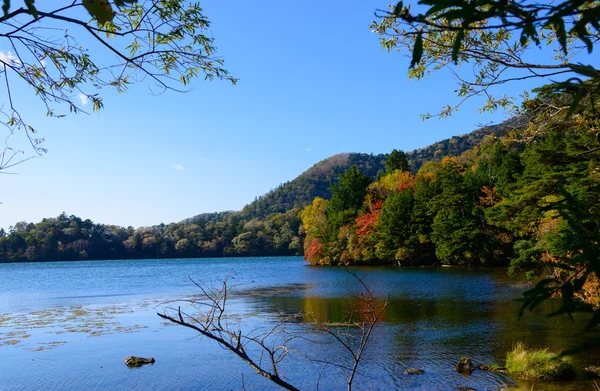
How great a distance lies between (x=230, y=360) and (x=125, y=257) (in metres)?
95.3

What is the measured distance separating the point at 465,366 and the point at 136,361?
29.3 feet

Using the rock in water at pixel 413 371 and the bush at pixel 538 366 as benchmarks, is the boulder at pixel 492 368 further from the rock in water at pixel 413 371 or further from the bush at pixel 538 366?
the rock in water at pixel 413 371

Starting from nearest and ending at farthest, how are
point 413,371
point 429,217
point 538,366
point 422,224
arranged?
point 538,366
point 413,371
point 422,224
point 429,217

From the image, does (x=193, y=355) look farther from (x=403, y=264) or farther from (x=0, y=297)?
(x=403, y=264)

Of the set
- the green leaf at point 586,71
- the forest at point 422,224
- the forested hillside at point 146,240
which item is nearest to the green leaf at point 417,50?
the green leaf at point 586,71

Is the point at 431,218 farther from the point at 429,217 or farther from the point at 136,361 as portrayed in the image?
the point at 136,361

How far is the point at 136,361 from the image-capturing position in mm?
13047

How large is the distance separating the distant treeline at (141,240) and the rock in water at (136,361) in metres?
88.6

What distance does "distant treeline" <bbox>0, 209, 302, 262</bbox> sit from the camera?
295 ft

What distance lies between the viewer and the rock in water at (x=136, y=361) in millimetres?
12969

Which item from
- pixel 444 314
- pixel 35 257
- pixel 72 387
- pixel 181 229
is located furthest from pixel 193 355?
pixel 181 229

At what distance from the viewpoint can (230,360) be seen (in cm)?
1356

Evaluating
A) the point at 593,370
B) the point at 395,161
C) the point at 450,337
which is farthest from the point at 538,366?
the point at 395,161

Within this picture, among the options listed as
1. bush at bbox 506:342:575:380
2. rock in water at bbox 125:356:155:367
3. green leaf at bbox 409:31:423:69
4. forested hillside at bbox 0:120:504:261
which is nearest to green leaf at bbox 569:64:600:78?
green leaf at bbox 409:31:423:69
